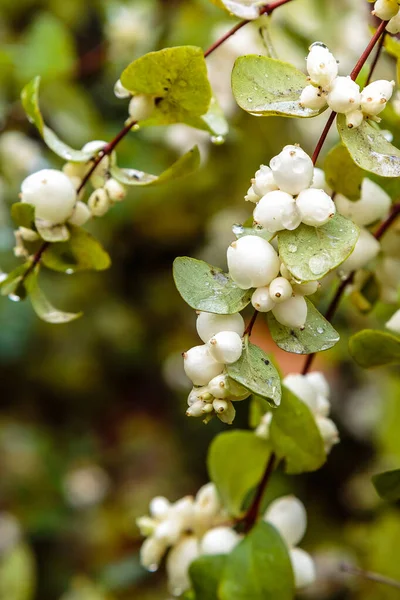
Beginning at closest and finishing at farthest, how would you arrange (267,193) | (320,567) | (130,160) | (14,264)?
(267,193) < (130,160) < (320,567) < (14,264)

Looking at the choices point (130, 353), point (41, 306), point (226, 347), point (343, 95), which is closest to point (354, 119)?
point (343, 95)

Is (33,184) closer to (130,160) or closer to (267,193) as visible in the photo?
(267,193)

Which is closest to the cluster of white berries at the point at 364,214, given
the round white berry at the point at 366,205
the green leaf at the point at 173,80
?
the round white berry at the point at 366,205

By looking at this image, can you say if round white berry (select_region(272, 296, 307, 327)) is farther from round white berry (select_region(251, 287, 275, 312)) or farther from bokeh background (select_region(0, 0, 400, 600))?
bokeh background (select_region(0, 0, 400, 600))

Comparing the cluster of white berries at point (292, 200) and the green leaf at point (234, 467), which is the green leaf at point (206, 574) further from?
the cluster of white berries at point (292, 200)

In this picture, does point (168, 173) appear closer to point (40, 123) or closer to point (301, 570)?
point (40, 123)

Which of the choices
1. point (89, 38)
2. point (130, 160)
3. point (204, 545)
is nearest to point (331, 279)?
point (204, 545)
